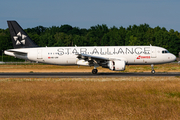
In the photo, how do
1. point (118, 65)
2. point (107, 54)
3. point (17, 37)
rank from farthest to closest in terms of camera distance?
point (17, 37) → point (107, 54) → point (118, 65)

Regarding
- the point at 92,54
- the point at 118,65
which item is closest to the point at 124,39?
the point at 92,54

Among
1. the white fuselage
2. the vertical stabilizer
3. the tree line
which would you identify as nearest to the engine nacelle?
the white fuselage

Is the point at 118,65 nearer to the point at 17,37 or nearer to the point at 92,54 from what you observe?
the point at 92,54

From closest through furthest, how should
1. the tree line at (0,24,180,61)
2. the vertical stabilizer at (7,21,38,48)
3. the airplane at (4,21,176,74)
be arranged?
the airplane at (4,21,176,74) → the vertical stabilizer at (7,21,38,48) → the tree line at (0,24,180,61)

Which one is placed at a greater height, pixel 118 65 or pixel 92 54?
pixel 92 54

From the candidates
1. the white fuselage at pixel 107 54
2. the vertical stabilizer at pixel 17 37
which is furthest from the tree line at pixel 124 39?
the vertical stabilizer at pixel 17 37

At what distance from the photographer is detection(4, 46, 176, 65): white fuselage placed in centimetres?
3766

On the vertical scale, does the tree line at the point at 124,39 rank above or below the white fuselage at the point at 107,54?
above

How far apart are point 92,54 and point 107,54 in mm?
2342

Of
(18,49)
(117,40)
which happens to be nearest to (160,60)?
(18,49)

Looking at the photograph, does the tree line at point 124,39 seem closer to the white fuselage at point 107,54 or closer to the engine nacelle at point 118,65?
the white fuselage at point 107,54

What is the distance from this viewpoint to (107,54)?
125ft

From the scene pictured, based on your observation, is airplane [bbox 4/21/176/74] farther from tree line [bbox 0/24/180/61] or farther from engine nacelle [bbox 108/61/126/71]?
tree line [bbox 0/24/180/61]

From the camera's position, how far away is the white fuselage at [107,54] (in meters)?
37.7
